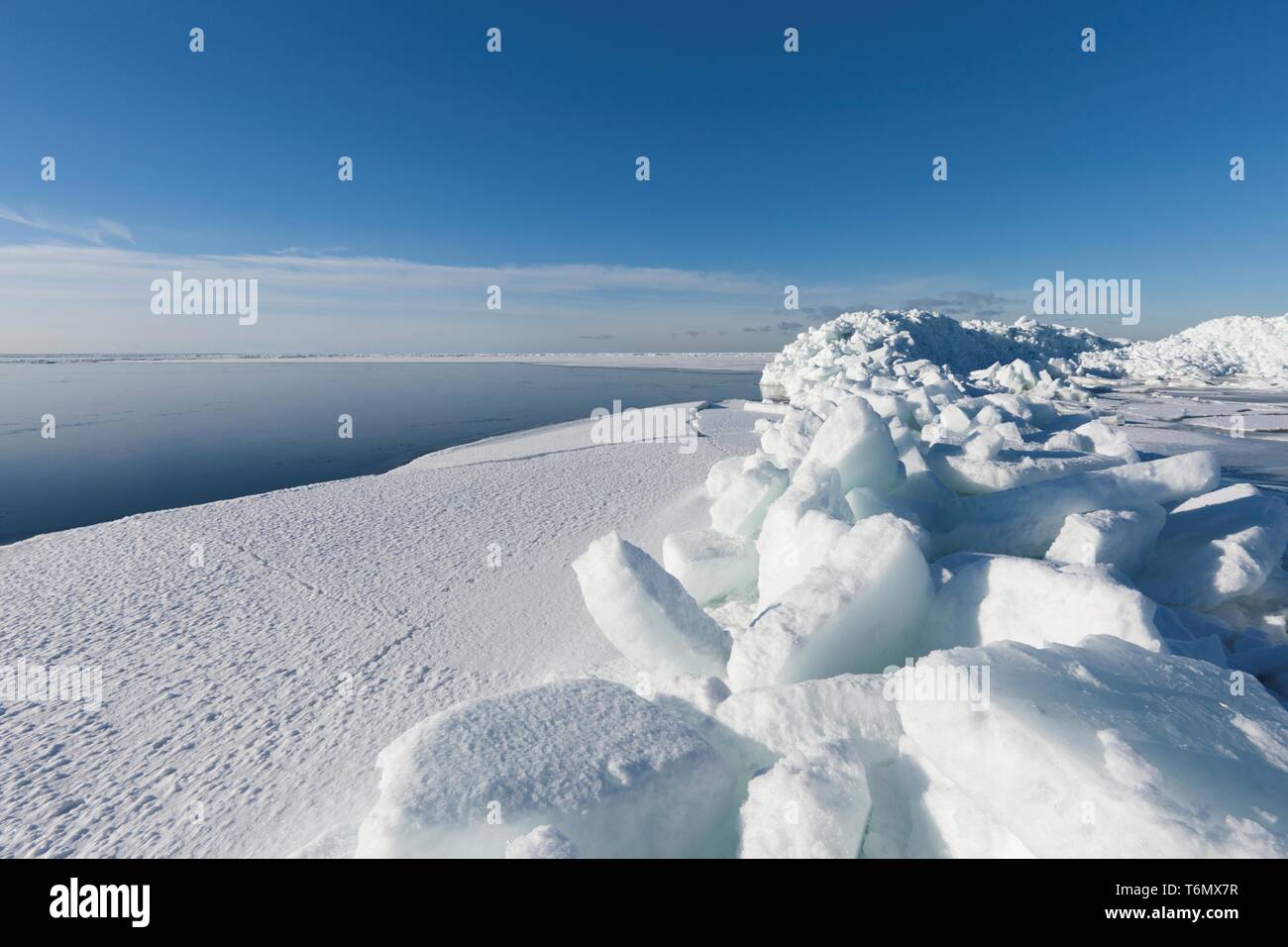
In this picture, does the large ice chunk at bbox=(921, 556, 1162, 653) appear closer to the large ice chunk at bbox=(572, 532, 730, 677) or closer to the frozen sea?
the large ice chunk at bbox=(572, 532, 730, 677)

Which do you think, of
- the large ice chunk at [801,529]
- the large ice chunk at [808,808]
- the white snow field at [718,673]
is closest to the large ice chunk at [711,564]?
the white snow field at [718,673]

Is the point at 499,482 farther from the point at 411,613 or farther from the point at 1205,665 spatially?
the point at 1205,665

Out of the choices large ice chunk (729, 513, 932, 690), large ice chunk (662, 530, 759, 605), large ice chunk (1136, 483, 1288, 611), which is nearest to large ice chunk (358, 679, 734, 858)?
large ice chunk (729, 513, 932, 690)

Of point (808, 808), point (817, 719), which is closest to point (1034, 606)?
point (817, 719)

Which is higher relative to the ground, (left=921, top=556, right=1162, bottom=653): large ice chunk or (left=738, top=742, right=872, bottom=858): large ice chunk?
(left=921, top=556, right=1162, bottom=653): large ice chunk

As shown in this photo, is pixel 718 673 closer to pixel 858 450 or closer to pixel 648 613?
pixel 648 613

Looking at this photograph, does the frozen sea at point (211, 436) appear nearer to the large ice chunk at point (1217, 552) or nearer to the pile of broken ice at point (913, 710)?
the pile of broken ice at point (913, 710)
